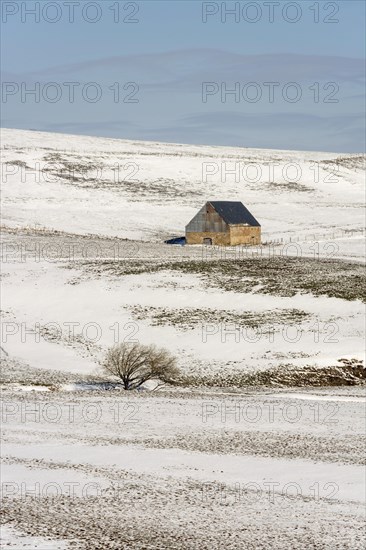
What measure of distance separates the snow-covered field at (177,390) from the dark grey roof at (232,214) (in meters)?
3.32

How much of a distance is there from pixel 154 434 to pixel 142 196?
79359 mm

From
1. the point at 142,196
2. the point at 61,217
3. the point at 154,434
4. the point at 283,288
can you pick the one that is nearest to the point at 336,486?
the point at 154,434

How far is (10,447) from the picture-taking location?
28.5 metres

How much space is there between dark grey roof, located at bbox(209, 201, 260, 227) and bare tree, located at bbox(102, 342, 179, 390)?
43216 millimetres

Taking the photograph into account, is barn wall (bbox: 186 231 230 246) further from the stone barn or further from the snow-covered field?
the snow-covered field

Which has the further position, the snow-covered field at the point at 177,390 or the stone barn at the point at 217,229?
the stone barn at the point at 217,229

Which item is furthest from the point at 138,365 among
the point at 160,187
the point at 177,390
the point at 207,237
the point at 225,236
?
the point at 160,187

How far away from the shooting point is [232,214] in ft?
276

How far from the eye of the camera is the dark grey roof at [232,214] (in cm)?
8306

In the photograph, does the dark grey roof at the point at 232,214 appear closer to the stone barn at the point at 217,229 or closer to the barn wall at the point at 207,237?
the stone barn at the point at 217,229

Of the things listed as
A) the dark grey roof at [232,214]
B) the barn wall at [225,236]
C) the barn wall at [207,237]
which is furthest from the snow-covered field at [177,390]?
the dark grey roof at [232,214]

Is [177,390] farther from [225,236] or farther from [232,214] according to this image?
[232,214]

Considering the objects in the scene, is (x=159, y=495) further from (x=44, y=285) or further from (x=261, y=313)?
(x=44, y=285)

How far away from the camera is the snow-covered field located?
2269 centimetres
